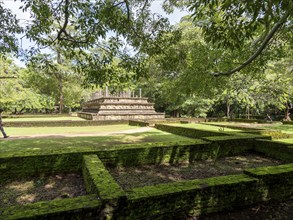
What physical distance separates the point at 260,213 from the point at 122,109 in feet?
73.3

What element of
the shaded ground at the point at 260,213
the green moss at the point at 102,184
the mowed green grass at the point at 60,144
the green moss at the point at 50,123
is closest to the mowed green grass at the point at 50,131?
the green moss at the point at 50,123

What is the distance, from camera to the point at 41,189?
476 centimetres

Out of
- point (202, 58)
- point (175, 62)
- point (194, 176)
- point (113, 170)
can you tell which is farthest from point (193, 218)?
point (202, 58)

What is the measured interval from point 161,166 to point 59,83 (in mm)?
34801

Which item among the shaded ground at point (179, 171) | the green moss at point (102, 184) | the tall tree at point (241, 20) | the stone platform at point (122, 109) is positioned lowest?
the shaded ground at point (179, 171)

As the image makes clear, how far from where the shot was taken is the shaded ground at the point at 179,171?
17.2 feet

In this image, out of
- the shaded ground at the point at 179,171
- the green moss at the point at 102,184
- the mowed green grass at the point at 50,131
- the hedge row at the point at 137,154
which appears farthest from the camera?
the mowed green grass at the point at 50,131

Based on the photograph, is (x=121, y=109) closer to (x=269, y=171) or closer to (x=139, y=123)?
(x=139, y=123)

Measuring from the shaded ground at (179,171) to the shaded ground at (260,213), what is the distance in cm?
183

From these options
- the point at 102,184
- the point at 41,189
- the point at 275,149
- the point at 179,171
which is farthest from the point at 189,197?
the point at 275,149

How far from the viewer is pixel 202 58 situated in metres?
7.71

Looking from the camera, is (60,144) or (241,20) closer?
(241,20)

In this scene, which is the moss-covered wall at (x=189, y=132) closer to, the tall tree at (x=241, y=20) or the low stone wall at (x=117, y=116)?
the tall tree at (x=241, y=20)

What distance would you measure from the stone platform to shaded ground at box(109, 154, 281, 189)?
674 inches
